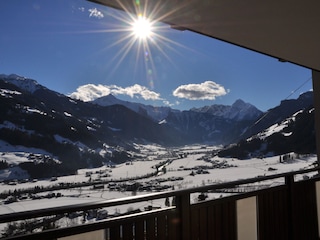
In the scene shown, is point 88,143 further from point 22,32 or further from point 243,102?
point 243,102

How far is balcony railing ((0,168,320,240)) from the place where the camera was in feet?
4.52

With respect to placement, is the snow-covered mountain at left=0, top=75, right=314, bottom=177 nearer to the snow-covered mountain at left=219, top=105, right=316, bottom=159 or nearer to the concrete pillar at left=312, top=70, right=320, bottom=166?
the snow-covered mountain at left=219, top=105, right=316, bottom=159

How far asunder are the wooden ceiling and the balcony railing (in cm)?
130

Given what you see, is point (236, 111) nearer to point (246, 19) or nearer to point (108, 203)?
point (246, 19)

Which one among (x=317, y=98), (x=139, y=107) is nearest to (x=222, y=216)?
(x=317, y=98)

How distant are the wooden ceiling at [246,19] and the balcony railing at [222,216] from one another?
1.30 m

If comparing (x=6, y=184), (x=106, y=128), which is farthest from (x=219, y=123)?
(x=6, y=184)

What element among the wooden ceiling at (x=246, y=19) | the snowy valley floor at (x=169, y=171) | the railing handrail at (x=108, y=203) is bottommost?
the snowy valley floor at (x=169, y=171)

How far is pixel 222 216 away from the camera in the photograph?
2158 millimetres

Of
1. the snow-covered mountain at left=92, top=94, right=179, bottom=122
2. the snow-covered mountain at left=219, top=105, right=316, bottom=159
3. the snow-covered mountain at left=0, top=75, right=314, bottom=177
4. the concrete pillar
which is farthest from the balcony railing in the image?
Result: the snow-covered mountain at left=92, top=94, right=179, bottom=122

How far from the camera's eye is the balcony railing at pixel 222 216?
4.52 ft

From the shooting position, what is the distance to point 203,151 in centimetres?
832

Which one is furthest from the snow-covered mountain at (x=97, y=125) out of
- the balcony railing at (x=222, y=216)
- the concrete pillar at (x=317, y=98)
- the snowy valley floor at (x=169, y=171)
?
the balcony railing at (x=222, y=216)

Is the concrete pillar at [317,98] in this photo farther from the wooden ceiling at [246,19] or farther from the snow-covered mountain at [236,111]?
the snow-covered mountain at [236,111]
